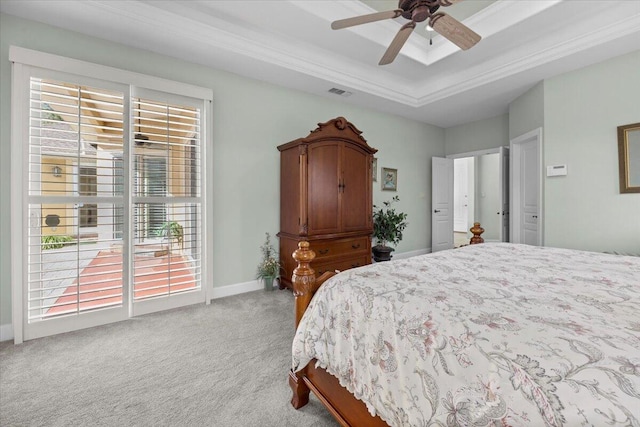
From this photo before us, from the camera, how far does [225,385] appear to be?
1.73 metres

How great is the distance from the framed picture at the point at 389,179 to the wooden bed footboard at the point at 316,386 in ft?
12.1

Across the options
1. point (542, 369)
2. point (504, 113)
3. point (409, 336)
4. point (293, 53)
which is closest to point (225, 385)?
point (409, 336)

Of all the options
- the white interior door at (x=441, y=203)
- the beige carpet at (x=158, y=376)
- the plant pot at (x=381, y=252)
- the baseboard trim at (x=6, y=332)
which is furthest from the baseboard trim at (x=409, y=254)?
the baseboard trim at (x=6, y=332)

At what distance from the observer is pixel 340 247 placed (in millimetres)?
3523

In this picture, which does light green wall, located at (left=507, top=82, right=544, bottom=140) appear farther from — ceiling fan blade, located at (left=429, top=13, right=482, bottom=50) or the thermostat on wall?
ceiling fan blade, located at (left=429, top=13, right=482, bottom=50)

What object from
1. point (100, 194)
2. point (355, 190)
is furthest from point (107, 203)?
point (355, 190)

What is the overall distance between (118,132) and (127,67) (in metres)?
0.68

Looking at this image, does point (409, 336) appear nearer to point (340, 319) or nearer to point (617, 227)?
point (340, 319)

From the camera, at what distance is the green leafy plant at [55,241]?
7.59ft

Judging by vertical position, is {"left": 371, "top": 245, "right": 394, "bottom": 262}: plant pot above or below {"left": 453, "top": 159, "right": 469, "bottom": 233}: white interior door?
below

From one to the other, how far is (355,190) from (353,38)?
1710 mm

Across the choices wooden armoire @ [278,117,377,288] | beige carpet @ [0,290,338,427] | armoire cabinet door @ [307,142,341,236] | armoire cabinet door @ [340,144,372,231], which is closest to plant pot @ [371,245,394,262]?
wooden armoire @ [278,117,377,288]

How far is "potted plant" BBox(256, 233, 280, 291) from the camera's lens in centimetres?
350

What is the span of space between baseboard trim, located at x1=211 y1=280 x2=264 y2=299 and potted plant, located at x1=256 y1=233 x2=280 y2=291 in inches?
3.6
